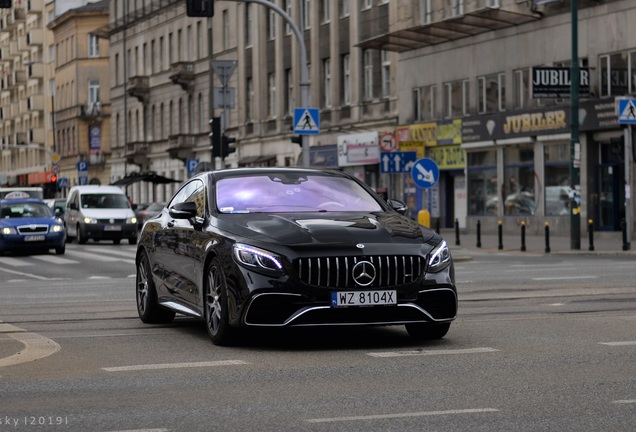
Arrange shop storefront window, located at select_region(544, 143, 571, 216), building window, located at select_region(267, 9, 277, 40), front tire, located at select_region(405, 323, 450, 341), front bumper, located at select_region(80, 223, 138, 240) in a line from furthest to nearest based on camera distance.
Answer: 1. building window, located at select_region(267, 9, 277, 40)
2. front bumper, located at select_region(80, 223, 138, 240)
3. shop storefront window, located at select_region(544, 143, 571, 216)
4. front tire, located at select_region(405, 323, 450, 341)

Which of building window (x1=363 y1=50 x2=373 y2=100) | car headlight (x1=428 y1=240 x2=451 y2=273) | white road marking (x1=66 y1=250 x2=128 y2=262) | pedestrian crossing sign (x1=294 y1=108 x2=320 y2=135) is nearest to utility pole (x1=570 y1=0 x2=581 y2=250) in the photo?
pedestrian crossing sign (x1=294 y1=108 x2=320 y2=135)

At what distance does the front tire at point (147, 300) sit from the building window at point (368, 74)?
141 feet

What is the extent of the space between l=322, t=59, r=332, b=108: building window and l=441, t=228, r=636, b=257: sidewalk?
15.2 m

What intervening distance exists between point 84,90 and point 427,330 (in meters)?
98.1

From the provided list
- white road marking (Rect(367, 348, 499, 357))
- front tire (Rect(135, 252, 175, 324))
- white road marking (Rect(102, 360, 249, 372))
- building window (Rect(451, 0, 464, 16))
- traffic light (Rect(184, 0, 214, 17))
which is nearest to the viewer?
white road marking (Rect(102, 360, 249, 372))

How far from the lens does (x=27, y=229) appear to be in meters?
36.9

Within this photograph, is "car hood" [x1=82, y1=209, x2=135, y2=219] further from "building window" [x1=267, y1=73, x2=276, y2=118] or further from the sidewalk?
"building window" [x1=267, y1=73, x2=276, y2=118]

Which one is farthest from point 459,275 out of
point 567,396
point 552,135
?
point 552,135

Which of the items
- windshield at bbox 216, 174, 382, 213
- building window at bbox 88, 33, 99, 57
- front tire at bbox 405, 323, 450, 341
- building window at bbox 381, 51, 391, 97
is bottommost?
front tire at bbox 405, 323, 450, 341

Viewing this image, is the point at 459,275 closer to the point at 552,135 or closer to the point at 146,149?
the point at 552,135

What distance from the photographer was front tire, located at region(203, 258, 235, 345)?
12.0 meters

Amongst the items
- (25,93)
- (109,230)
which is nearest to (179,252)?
(109,230)

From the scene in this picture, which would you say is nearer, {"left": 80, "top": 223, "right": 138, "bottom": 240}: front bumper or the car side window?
the car side window

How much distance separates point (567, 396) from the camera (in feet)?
29.0
